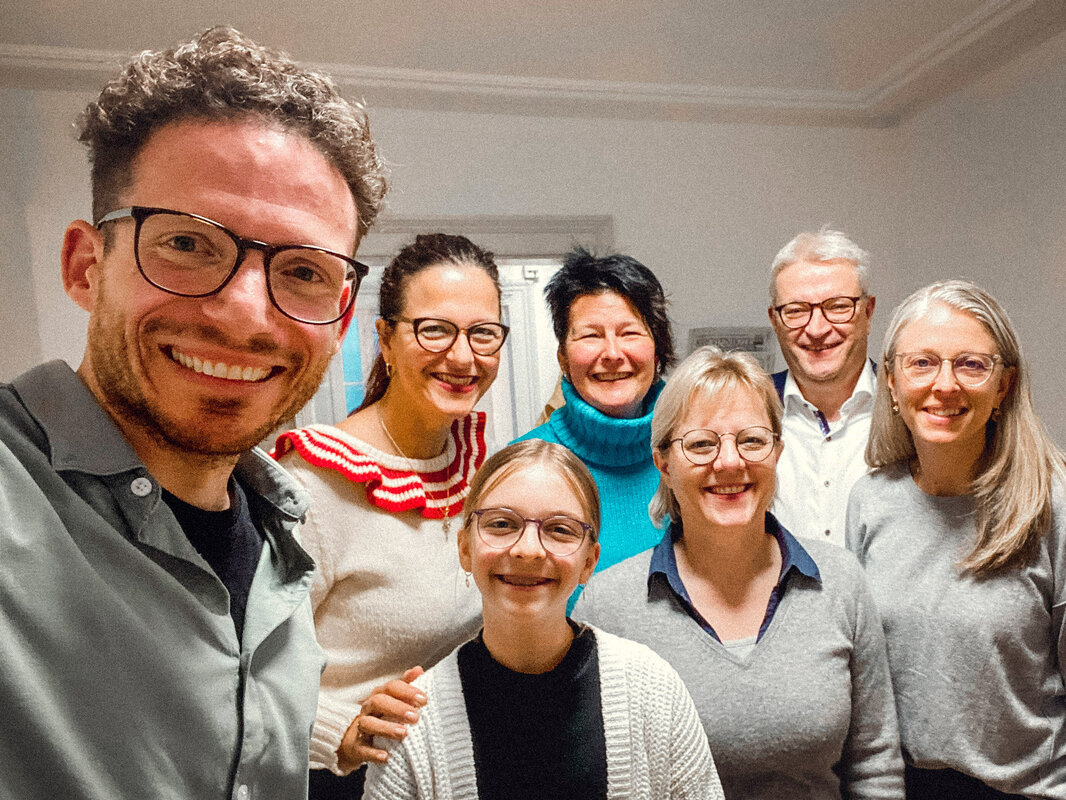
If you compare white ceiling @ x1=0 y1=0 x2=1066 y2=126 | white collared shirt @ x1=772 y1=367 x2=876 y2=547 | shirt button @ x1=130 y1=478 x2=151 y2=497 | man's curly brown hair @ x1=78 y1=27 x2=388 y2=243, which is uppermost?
white ceiling @ x1=0 y1=0 x2=1066 y2=126

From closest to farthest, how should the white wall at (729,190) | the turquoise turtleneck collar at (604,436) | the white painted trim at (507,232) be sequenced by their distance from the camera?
the turquoise turtleneck collar at (604,436) < the white wall at (729,190) < the white painted trim at (507,232)

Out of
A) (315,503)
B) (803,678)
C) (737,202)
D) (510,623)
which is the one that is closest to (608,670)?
(510,623)

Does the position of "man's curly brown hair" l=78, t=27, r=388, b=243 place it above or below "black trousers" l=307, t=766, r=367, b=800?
above

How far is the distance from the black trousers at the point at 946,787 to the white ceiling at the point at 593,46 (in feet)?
8.55

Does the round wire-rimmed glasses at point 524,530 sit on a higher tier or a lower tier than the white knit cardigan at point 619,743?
higher

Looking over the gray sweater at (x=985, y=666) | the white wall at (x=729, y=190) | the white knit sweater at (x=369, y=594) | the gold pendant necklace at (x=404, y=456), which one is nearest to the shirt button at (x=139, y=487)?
the white knit sweater at (x=369, y=594)

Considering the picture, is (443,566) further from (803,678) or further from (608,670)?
(803,678)

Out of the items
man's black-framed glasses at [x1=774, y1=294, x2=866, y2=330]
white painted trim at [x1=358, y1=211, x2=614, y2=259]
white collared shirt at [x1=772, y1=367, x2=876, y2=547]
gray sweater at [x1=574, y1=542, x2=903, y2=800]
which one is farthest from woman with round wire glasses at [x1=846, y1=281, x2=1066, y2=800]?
white painted trim at [x1=358, y1=211, x2=614, y2=259]

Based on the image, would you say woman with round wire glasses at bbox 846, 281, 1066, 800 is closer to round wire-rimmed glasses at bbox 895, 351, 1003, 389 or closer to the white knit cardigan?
round wire-rimmed glasses at bbox 895, 351, 1003, 389

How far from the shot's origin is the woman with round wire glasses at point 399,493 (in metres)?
1.48

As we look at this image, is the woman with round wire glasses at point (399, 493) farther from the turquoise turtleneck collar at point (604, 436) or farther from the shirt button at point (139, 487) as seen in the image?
the shirt button at point (139, 487)

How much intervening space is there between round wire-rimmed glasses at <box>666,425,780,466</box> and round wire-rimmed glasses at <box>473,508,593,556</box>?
1.21ft

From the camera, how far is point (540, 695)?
4.00 ft

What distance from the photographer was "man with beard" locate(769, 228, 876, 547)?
216cm
